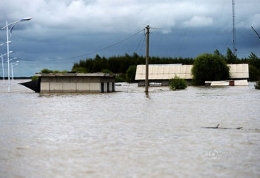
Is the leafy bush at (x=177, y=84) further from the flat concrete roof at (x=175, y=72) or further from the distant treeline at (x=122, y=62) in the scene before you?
the distant treeline at (x=122, y=62)

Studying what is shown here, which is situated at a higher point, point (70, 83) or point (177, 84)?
point (70, 83)

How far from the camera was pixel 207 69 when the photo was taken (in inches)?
3735

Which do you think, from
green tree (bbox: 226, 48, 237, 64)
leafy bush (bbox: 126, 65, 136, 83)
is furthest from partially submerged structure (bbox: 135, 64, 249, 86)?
green tree (bbox: 226, 48, 237, 64)

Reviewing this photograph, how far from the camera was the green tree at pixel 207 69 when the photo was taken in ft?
312

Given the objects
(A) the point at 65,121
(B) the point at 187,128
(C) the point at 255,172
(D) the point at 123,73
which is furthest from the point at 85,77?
(D) the point at 123,73

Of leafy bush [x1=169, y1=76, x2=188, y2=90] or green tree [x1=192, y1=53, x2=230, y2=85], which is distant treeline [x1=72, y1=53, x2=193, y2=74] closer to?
green tree [x1=192, y1=53, x2=230, y2=85]

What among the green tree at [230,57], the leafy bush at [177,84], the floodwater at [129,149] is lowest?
the floodwater at [129,149]

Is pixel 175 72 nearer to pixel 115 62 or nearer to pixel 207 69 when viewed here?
pixel 207 69

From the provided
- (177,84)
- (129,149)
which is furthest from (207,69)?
(129,149)

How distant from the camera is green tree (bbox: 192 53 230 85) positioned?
312 ft

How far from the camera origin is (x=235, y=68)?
101 metres

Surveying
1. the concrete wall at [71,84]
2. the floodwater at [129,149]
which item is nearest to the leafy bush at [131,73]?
the concrete wall at [71,84]

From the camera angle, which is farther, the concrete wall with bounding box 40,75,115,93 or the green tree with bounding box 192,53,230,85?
the green tree with bounding box 192,53,230,85

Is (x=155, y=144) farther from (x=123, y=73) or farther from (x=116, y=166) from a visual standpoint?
(x=123, y=73)
